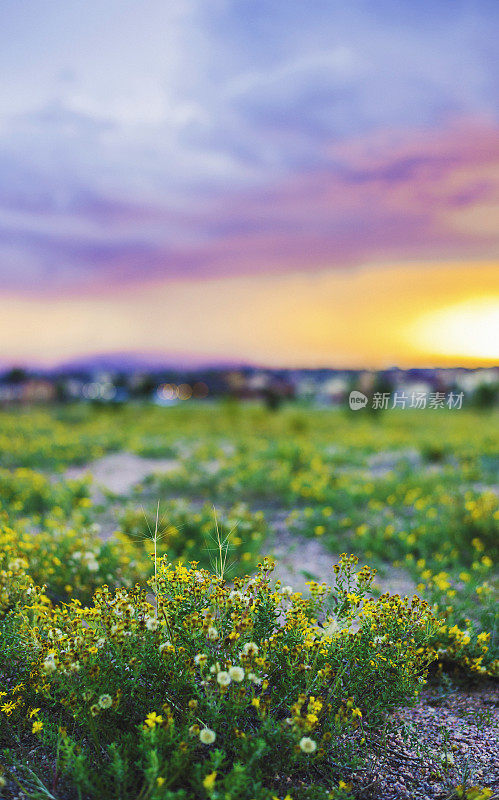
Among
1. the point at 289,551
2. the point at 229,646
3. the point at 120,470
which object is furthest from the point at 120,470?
the point at 229,646

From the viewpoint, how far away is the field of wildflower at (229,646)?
2424mm

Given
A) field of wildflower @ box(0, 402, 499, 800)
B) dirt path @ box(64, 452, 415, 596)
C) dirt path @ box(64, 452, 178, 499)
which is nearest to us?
field of wildflower @ box(0, 402, 499, 800)

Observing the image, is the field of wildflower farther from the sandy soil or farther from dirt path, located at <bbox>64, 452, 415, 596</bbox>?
the sandy soil

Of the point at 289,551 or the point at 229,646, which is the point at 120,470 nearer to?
the point at 289,551

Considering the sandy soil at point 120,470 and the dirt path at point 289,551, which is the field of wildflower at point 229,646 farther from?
the sandy soil at point 120,470

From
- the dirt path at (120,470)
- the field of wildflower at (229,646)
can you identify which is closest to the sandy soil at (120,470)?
the dirt path at (120,470)

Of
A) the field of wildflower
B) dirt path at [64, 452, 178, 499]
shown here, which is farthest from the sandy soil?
the field of wildflower

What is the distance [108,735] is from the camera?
2598mm

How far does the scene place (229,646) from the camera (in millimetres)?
2611

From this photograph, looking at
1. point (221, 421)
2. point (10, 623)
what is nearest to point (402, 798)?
point (10, 623)

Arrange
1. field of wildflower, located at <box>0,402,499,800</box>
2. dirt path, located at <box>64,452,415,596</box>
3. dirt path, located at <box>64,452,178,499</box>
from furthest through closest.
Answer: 1. dirt path, located at <box>64,452,178,499</box>
2. dirt path, located at <box>64,452,415,596</box>
3. field of wildflower, located at <box>0,402,499,800</box>

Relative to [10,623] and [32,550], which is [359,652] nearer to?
[10,623]

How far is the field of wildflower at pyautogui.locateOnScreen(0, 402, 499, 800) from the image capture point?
242cm

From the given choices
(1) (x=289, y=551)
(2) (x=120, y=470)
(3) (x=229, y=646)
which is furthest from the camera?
(2) (x=120, y=470)
